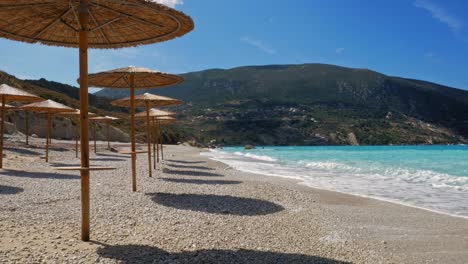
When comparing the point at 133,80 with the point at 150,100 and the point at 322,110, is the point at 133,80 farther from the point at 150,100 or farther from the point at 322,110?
the point at 322,110

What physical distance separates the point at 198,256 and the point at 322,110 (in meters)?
108

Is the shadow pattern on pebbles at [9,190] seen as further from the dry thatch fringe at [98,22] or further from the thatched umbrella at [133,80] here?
the dry thatch fringe at [98,22]

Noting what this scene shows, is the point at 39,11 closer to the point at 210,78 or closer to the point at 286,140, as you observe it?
the point at 286,140

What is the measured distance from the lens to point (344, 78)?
123188mm

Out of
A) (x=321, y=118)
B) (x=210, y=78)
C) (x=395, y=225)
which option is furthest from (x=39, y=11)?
(x=210, y=78)

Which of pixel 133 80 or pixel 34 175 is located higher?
pixel 133 80

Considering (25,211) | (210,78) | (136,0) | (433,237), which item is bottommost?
(433,237)

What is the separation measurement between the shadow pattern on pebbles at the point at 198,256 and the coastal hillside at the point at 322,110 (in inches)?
2566

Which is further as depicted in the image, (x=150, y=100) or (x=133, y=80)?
(x=150, y=100)

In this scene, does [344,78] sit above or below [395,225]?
above

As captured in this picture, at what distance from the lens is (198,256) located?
400 cm

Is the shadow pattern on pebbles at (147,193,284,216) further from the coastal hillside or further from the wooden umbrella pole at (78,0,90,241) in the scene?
the coastal hillside

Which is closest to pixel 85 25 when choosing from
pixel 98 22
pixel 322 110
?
pixel 98 22

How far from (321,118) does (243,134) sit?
21.9 m
